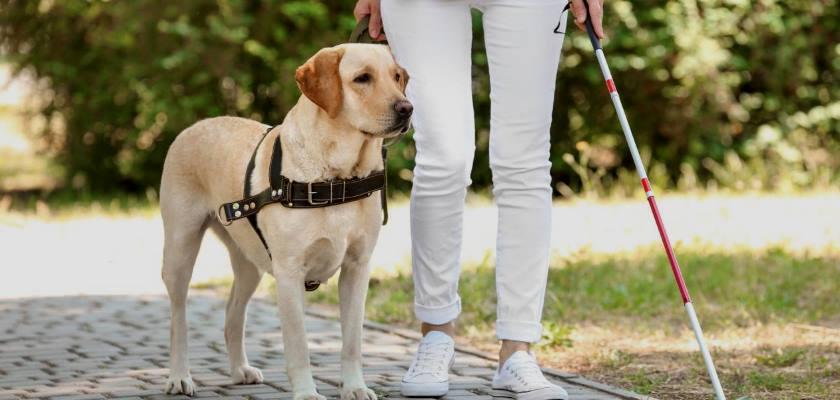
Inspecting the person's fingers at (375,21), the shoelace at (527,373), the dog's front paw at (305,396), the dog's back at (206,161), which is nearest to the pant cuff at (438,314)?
the shoelace at (527,373)

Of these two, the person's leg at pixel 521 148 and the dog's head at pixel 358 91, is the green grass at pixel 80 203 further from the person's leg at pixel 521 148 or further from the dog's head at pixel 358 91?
the dog's head at pixel 358 91

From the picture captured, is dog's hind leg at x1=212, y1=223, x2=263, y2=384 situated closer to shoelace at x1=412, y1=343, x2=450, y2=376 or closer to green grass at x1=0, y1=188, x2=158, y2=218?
shoelace at x1=412, y1=343, x2=450, y2=376

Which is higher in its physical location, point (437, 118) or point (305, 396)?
point (437, 118)

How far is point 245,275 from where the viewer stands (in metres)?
4.75

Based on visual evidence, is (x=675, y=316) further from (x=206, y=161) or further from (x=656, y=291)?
(x=206, y=161)

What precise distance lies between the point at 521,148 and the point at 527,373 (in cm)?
76

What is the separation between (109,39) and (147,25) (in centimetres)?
43

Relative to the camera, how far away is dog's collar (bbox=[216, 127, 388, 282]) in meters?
4.00

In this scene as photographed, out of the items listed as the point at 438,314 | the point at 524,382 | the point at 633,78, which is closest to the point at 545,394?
the point at 524,382

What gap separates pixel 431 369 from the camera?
4312 millimetres

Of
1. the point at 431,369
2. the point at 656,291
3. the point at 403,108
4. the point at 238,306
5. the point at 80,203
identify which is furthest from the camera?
the point at 80,203

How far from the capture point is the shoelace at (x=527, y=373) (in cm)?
415

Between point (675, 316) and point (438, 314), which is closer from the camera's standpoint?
point (438, 314)

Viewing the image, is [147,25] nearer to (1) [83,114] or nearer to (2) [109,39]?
(2) [109,39]
